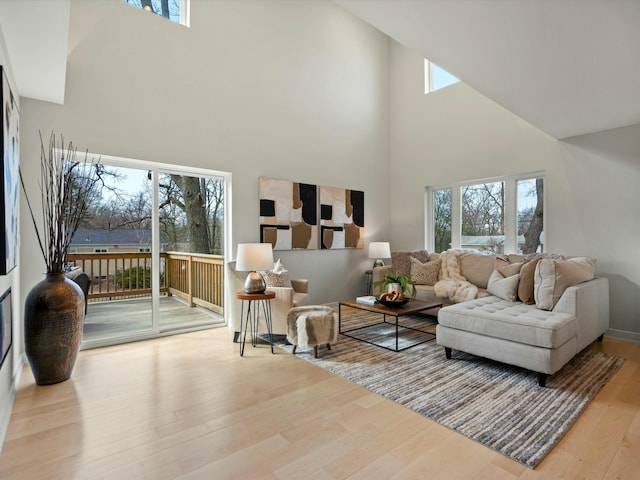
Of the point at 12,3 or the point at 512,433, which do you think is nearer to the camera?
the point at 12,3

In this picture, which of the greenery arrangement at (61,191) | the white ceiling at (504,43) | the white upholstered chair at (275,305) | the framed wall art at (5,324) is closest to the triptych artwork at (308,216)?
the white upholstered chair at (275,305)

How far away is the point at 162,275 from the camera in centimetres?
393

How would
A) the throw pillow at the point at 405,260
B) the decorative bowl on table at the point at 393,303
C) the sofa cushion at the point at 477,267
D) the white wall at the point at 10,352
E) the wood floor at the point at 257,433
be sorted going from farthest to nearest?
the throw pillow at the point at 405,260
the sofa cushion at the point at 477,267
the decorative bowl on table at the point at 393,303
the white wall at the point at 10,352
the wood floor at the point at 257,433

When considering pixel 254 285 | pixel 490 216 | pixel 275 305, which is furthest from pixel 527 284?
Result: pixel 254 285

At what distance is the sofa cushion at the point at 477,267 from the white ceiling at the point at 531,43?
2.01 m

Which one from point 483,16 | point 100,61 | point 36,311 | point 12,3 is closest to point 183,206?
point 100,61

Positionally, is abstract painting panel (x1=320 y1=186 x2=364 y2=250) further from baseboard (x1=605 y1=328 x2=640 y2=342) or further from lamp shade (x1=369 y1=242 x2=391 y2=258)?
baseboard (x1=605 y1=328 x2=640 y2=342)

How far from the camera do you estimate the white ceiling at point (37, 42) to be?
1.88 meters

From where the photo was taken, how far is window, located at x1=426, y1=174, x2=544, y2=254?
456cm

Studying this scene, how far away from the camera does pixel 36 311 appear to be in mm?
2531

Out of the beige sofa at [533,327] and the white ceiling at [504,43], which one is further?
the beige sofa at [533,327]

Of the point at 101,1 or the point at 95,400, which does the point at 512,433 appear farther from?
the point at 101,1

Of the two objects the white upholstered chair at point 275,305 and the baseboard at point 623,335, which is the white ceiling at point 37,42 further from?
the baseboard at point 623,335

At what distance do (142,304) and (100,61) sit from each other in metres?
2.55
